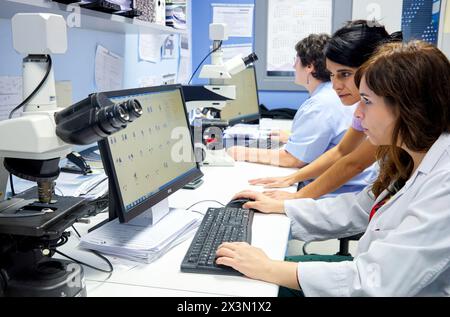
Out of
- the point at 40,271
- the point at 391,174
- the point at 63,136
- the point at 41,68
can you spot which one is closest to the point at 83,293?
the point at 40,271

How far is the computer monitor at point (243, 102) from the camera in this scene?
2.74 meters

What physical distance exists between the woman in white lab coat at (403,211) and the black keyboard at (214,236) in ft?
0.10

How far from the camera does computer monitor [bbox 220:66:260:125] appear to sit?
274cm

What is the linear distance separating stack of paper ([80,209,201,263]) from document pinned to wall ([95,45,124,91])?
1077mm

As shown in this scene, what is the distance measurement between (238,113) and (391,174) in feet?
5.31

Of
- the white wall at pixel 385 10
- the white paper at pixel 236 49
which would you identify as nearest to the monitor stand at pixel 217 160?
the white paper at pixel 236 49

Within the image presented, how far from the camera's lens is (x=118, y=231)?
113 centimetres

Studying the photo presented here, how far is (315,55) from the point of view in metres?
2.37

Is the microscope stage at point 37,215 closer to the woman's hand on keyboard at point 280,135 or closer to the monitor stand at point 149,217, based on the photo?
the monitor stand at point 149,217
